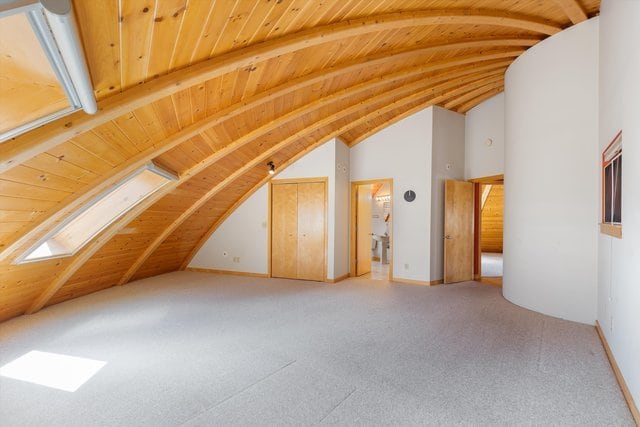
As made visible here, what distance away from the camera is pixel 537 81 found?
372cm

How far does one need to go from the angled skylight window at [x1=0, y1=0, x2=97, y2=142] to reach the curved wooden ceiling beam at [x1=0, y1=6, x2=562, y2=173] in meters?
0.17

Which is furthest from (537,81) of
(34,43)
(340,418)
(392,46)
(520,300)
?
(34,43)

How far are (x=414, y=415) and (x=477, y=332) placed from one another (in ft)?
5.43

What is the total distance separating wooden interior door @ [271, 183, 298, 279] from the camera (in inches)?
230

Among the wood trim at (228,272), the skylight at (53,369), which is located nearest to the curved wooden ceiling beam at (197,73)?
the skylight at (53,369)

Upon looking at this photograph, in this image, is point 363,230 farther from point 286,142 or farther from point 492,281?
point 286,142

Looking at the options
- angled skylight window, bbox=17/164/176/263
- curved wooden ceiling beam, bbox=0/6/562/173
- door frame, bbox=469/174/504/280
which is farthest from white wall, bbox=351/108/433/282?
angled skylight window, bbox=17/164/176/263

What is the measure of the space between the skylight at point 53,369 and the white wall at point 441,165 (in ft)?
15.7

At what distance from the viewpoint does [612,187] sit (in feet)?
8.74

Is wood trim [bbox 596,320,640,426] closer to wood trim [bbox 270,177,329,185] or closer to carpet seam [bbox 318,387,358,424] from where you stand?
carpet seam [bbox 318,387,358,424]

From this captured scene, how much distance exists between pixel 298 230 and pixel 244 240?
4.02 feet

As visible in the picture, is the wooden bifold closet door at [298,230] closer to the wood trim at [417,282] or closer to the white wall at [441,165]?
the wood trim at [417,282]

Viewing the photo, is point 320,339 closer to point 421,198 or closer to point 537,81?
point 421,198

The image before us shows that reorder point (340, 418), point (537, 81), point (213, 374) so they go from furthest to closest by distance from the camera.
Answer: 1. point (537, 81)
2. point (213, 374)
3. point (340, 418)
